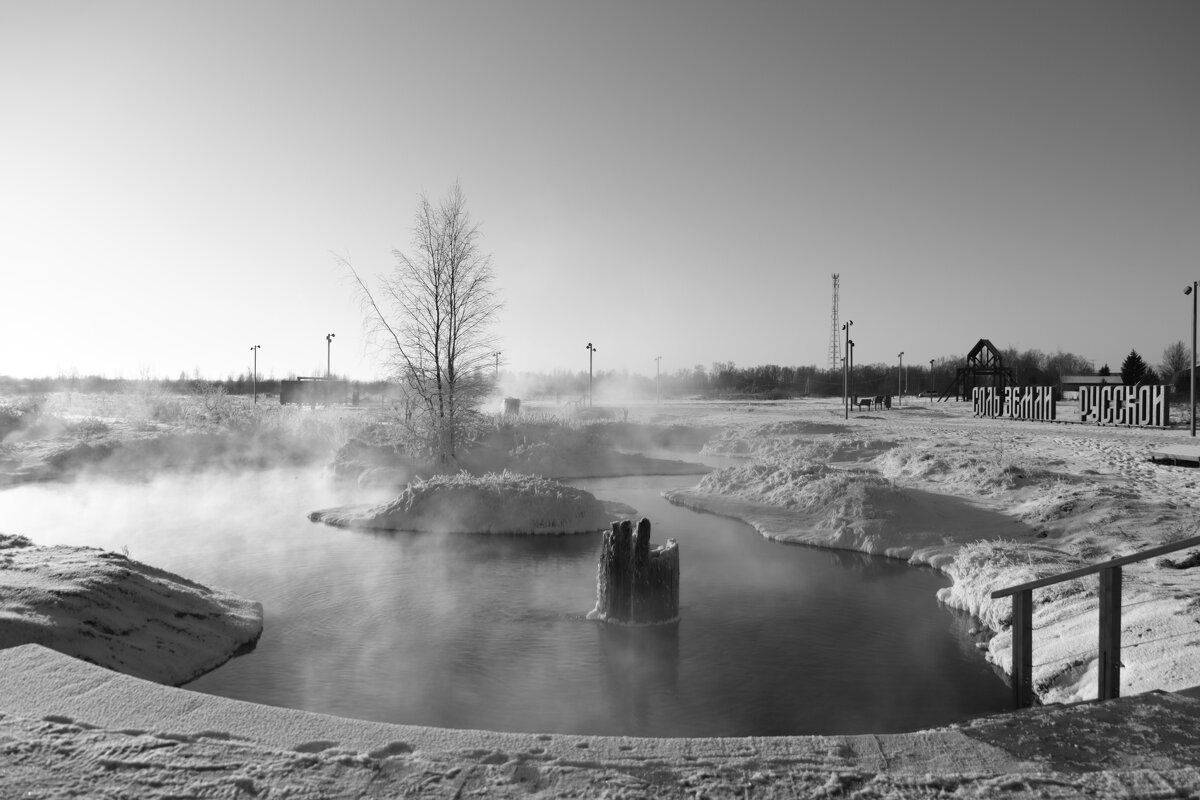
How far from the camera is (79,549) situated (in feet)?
30.1

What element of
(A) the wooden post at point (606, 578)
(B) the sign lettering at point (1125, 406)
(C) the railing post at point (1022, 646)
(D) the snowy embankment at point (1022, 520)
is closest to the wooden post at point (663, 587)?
(A) the wooden post at point (606, 578)

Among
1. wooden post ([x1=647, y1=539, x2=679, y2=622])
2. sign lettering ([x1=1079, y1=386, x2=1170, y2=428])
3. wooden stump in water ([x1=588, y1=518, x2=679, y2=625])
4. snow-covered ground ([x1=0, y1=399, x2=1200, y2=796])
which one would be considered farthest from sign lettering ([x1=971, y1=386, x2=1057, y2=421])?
wooden stump in water ([x1=588, y1=518, x2=679, y2=625])

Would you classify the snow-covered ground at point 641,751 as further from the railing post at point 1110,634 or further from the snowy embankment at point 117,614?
the snowy embankment at point 117,614

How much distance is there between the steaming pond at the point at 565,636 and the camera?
271 inches

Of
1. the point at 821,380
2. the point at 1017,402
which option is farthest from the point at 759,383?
the point at 1017,402

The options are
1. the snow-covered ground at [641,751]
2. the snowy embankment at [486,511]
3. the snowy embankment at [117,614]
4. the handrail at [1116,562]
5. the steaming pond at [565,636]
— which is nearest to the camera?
the snow-covered ground at [641,751]

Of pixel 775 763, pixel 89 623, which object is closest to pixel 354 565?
pixel 89 623

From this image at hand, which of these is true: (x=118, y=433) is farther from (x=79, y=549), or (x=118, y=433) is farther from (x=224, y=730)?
(x=224, y=730)

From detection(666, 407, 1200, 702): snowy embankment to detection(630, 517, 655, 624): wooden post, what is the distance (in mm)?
3967

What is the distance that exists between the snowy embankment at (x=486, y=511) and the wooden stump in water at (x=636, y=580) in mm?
6225

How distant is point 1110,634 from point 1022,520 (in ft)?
30.2

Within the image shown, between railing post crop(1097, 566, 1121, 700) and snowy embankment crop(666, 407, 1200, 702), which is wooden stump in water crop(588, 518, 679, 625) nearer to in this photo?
snowy embankment crop(666, 407, 1200, 702)

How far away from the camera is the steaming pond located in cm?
689

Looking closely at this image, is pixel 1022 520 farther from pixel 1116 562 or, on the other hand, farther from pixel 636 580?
pixel 1116 562
